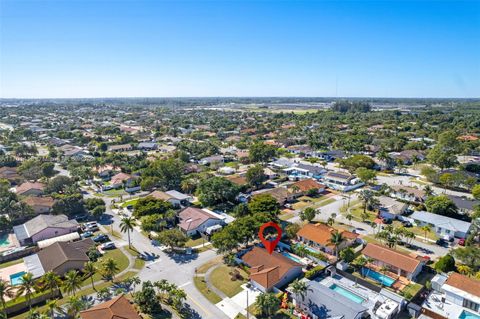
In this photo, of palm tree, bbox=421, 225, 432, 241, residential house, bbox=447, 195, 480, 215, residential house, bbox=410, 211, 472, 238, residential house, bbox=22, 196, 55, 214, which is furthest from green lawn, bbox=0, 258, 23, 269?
residential house, bbox=447, 195, 480, 215

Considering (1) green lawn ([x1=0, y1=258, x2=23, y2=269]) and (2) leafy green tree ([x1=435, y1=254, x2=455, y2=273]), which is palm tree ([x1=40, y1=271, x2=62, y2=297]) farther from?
(2) leafy green tree ([x1=435, y1=254, x2=455, y2=273])

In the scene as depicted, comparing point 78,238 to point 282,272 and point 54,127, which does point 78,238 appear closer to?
point 282,272

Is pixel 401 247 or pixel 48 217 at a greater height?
pixel 48 217

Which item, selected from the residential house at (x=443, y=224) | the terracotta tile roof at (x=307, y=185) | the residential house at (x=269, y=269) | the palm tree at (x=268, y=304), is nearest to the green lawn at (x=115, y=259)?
the residential house at (x=269, y=269)

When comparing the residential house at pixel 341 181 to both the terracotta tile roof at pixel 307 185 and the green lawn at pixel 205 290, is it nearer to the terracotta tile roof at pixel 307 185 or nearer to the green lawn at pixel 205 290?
the terracotta tile roof at pixel 307 185

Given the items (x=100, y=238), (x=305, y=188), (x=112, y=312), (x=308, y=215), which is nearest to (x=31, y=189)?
(x=100, y=238)

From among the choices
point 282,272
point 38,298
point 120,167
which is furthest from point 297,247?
point 120,167
